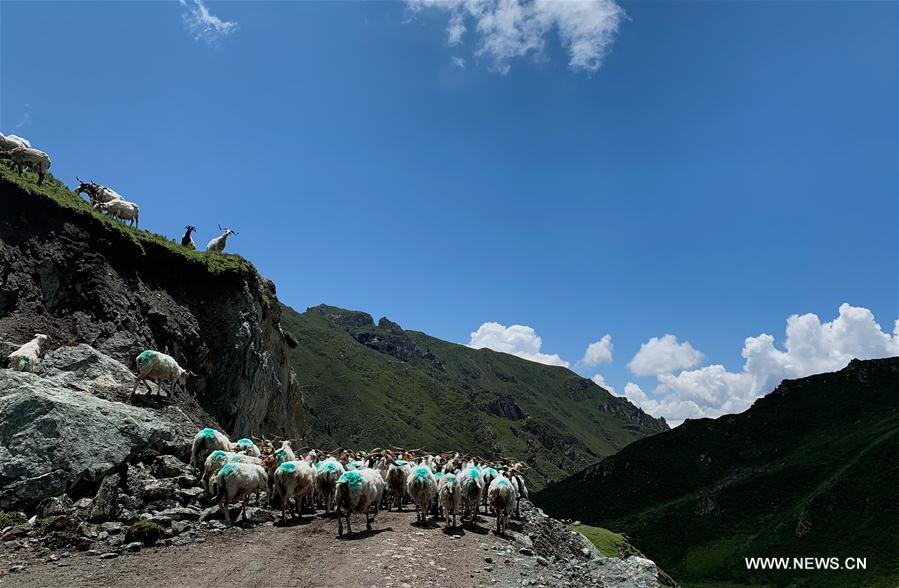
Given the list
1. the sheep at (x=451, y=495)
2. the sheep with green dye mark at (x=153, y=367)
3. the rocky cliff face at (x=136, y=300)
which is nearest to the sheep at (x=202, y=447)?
the sheep with green dye mark at (x=153, y=367)

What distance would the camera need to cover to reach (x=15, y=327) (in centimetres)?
2314

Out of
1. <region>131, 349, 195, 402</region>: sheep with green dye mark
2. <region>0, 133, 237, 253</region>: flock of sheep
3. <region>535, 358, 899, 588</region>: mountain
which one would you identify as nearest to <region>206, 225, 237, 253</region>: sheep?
<region>0, 133, 237, 253</region>: flock of sheep

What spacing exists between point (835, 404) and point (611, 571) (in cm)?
12206

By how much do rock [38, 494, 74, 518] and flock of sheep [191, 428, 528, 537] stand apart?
3241mm

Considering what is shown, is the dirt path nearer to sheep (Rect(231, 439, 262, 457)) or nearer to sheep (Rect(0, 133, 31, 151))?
sheep (Rect(231, 439, 262, 457))

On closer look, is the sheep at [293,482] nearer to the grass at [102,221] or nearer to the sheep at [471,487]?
the sheep at [471,487]

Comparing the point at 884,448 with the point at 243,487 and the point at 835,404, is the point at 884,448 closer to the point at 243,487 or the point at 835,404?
the point at 835,404

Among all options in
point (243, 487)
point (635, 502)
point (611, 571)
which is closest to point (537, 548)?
point (611, 571)

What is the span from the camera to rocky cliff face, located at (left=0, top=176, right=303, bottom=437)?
2514 centimetres

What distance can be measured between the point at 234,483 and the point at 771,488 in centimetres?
9672

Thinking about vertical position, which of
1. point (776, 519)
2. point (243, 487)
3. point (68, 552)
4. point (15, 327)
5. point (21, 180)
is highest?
point (21, 180)

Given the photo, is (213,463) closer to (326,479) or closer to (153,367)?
(326,479)

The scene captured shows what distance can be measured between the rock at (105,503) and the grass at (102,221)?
21.0 metres

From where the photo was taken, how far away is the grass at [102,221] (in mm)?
27078
